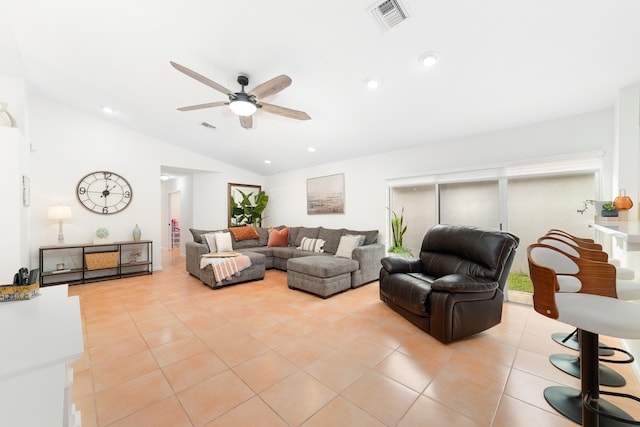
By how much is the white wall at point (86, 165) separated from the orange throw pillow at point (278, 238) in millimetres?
2442

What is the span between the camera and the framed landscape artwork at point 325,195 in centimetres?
557

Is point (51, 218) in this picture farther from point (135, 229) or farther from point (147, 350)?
point (147, 350)

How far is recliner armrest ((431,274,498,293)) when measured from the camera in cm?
229

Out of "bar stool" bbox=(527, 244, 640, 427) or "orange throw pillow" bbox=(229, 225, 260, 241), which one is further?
"orange throw pillow" bbox=(229, 225, 260, 241)

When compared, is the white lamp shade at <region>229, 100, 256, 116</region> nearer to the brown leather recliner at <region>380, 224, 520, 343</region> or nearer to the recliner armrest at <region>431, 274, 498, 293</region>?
the brown leather recliner at <region>380, 224, 520, 343</region>

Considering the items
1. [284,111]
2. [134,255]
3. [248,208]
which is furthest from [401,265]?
[134,255]

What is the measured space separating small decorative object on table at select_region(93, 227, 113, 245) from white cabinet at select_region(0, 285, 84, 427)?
4391 mm

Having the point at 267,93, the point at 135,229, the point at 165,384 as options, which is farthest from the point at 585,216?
the point at 135,229

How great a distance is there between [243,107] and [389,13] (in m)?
1.63

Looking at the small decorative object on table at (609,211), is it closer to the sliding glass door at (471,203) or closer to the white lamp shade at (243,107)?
the sliding glass door at (471,203)

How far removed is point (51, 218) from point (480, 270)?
6.45m

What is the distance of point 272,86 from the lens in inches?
96.3

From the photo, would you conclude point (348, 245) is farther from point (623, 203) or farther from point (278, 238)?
point (623, 203)

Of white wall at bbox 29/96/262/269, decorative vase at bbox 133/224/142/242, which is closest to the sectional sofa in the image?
decorative vase at bbox 133/224/142/242
